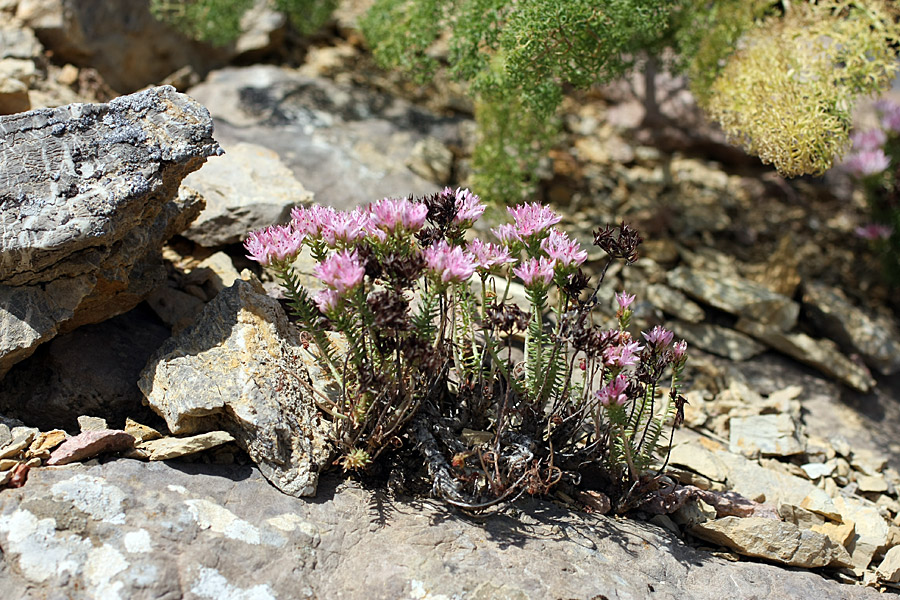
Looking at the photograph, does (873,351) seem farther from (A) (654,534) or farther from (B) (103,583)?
(B) (103,583)

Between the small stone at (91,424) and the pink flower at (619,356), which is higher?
the pink flower at (619,356)

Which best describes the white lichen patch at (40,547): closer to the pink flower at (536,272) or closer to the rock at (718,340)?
the pink flower at (536,272)

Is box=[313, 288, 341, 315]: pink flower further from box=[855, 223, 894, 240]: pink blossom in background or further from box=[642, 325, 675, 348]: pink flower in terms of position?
box=[855, 223, 894, 240]: pink blossom in background

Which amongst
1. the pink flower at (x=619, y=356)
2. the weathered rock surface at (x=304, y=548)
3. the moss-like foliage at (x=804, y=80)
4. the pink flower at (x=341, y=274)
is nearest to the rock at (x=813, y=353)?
the moss-like foliage at (x=804, y=80)

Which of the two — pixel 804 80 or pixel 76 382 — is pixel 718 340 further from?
pixel 76 382

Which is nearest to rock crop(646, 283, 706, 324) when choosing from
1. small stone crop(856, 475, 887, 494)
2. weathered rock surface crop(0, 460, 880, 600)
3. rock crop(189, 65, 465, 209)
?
small stone crop(856, 475, 887, 494)

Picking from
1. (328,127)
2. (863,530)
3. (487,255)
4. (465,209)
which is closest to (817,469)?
(863,530)
